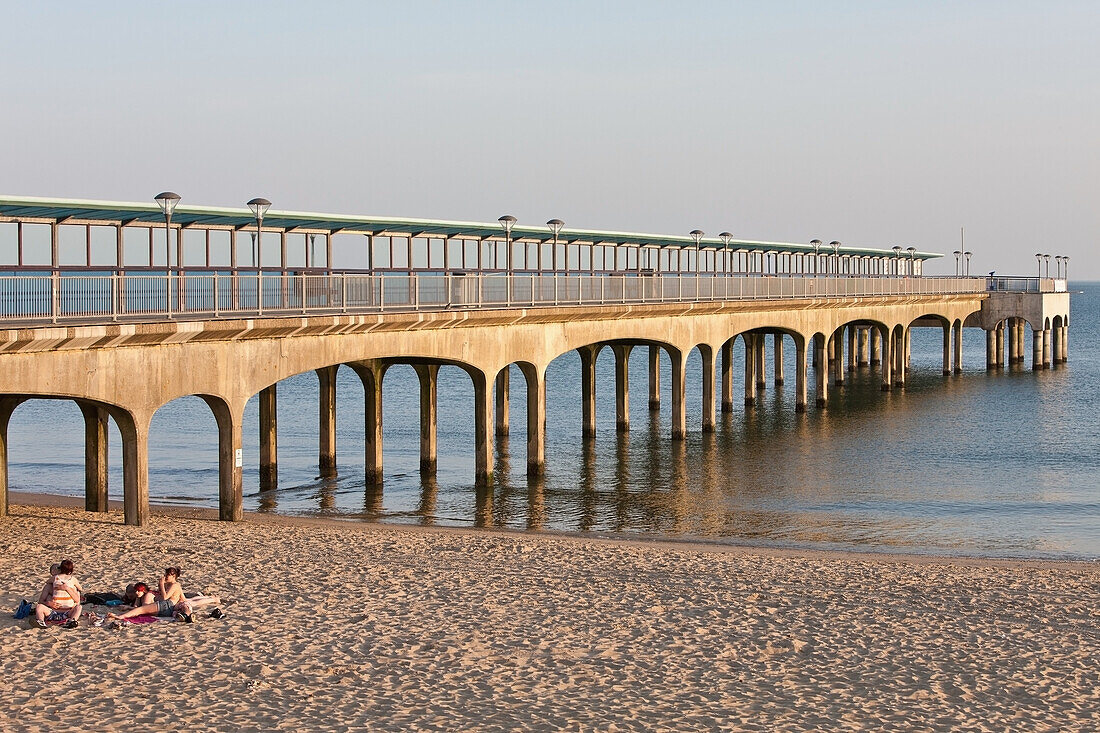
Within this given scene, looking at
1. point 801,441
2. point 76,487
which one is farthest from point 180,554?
point 801,441

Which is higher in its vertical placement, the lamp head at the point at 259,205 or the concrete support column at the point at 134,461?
the lamp head at the point at 259,205

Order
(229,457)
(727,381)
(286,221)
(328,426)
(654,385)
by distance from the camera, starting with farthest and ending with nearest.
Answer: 1. (654,385)
2. (727,381)
3. (328,426)
4. (286,221)
5. (229,457)

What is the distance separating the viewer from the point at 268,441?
32031 millimetres

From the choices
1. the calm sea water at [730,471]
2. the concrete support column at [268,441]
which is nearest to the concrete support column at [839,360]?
the calm sea water at [730,471]

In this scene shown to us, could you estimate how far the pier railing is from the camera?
758 inches

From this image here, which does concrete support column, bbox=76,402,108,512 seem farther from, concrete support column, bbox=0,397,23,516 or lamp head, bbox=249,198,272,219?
lamp head, bbox=249,198,272,219

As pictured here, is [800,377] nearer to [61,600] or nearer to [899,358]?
[899,358]

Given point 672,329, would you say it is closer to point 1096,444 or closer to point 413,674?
point 1096,444

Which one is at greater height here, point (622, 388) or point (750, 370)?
point (750, 370)

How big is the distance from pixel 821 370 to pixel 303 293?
32447 millimetres

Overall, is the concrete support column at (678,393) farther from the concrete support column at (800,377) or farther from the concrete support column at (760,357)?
the concrete support column at (760,357)

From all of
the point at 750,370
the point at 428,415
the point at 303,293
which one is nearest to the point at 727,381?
the point at 750,370

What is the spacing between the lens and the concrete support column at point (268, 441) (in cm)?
3145

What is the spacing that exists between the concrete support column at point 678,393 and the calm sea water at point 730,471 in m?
0.56
